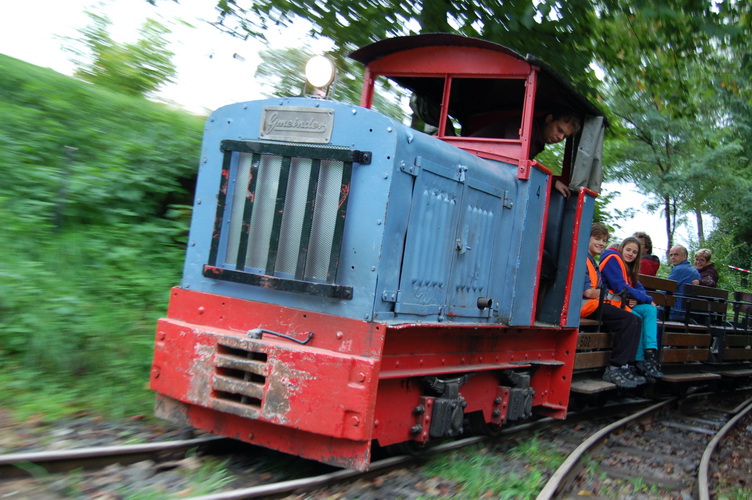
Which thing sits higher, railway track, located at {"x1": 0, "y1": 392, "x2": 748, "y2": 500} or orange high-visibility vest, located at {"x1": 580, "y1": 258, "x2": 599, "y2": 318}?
orange high-visibility vest, located at {"x1": 580, "y1": 258, "x2": 599, "y2": 318}

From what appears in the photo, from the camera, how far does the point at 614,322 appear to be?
693 cm

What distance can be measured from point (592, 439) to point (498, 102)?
3.07 meters

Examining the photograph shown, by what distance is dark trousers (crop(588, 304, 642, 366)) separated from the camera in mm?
6891

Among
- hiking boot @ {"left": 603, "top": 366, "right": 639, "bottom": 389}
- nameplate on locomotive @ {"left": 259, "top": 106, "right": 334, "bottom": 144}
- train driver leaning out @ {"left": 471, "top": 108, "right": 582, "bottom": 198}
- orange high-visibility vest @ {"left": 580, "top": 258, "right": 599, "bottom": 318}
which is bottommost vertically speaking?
hiking boot @ {"left": 603, "top": 366, "right": 639, "bottom": 389}

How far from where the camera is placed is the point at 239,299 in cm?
412

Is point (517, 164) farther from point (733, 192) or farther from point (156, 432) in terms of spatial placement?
point (733, 192)

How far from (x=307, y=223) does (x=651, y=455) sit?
3.91 metres

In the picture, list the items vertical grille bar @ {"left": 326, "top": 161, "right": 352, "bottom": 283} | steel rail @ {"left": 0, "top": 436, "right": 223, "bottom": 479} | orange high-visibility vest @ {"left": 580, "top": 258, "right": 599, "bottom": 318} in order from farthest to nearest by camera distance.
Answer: orange high-visibility vest @ {"left": 580, "top": 258, "right": 599, "bottom": 318}, vertical grille bar @ {"left": 326, "top": 161, "right": 352, "bottom": 283}, steel rail @ {"left": 0, "top": 436, "right": 223, "bottom": 479}

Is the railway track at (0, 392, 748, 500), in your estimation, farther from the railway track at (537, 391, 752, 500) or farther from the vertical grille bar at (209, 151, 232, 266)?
the vertical grille bar at (209, 151, 232, 266)

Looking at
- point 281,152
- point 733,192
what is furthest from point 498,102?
point 733,192

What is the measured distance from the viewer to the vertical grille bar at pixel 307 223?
12.8ft

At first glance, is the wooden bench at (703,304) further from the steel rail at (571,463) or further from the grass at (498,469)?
the grass at (498,469)

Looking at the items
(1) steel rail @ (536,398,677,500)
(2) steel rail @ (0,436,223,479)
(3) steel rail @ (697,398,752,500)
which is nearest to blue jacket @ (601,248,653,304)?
(1) steel rail @ (536,398,677,500)

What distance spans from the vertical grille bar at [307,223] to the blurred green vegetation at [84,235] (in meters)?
1.67
